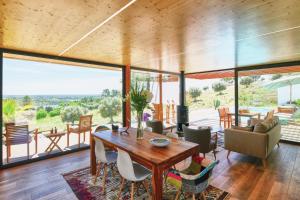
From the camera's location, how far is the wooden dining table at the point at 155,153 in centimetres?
166

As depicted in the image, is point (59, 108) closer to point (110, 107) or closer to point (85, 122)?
point (85, 122)

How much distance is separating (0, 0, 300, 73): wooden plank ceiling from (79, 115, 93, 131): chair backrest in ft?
6.16

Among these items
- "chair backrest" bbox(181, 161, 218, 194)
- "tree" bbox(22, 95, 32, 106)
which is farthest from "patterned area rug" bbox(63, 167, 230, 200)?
"tree" bbox(22, 95, 32, 106)

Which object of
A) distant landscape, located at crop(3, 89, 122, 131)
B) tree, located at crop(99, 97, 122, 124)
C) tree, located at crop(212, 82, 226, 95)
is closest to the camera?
distant landscape, located at crop(3, 89, 122, 131)

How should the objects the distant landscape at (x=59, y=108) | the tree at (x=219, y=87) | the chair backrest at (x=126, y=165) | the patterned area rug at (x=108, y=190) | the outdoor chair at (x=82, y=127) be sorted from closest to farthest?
1. the chair backrest at (x=126, y=165)
2. the patterned area rug at (x=108, y=190)
3. the distant landscape at (x=59, y=108)
4. the outdoor chair at (x=82, y=127)
5. the tree at (x=219, y=87)

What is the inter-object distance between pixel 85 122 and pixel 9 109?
1.66 metres

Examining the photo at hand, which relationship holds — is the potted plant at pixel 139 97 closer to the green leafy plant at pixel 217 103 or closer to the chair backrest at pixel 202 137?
the chair backrest at pixel 202 137

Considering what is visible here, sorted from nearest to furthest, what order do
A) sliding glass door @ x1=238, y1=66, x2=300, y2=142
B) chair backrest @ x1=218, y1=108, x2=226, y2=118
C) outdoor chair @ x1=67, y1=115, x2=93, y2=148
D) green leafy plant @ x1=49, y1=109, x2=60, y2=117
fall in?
green leafy plant @ x1=49, y1=109, x2=60, y2=117, outdoor chair @ x1=67, y1=115, x2=93, y2=148, sliding glass door @ x1=238, y1=66, x2=300, y2=142, chair backrest @ x1=218, y1=108, x2=226, y2=118

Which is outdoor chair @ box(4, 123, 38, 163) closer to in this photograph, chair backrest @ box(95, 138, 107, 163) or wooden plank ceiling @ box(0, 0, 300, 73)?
wooden plank ceiling @ box(0, 0, 300, 73)

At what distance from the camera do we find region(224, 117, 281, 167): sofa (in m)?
3.09

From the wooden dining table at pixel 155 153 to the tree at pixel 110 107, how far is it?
7.77 ft

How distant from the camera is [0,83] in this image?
10.3 feet

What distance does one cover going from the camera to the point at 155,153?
189 cm

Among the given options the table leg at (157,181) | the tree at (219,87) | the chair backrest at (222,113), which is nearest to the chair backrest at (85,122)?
the table leg at (157,181)
